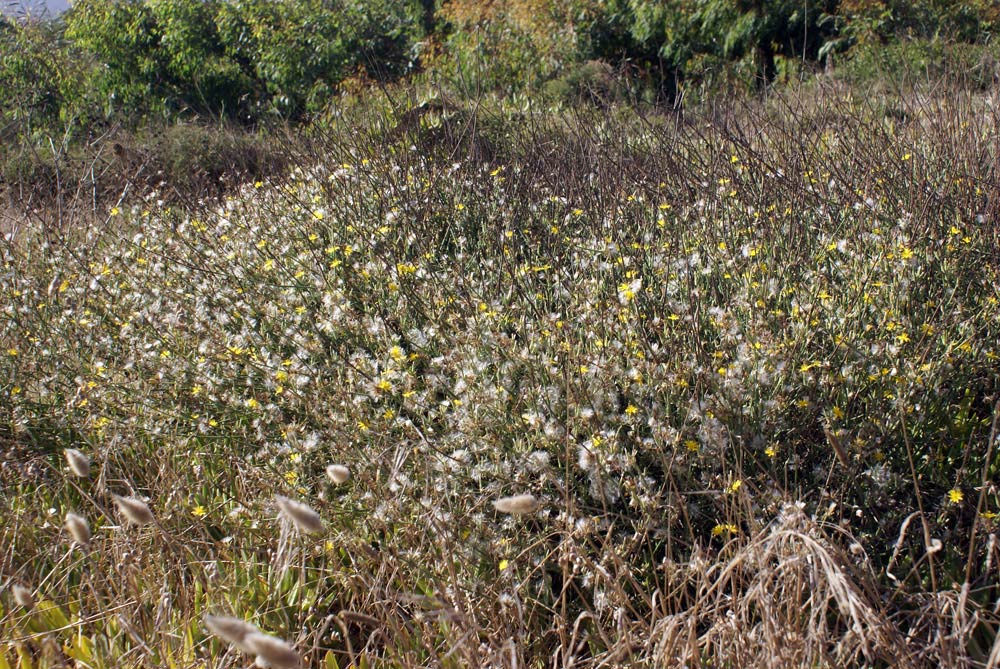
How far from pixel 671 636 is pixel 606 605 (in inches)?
8.2

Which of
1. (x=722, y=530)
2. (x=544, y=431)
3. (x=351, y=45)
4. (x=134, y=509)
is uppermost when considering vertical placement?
(x=134, y=509)

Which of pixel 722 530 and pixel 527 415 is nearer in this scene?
pixel 722 530

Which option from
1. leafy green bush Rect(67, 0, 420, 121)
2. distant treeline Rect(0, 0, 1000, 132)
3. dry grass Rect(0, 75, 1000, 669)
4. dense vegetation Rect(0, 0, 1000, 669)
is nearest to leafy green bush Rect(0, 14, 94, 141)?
distant treeline Rect(0, 0, 1000, 132)

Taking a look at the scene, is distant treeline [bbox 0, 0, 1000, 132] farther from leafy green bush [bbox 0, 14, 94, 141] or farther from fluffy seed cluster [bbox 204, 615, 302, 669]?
fluffy seed cluster [bbox 204, 615, 302, 669]

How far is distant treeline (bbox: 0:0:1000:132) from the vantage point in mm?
10055

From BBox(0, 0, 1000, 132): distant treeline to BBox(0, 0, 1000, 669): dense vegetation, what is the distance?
542 centimetres

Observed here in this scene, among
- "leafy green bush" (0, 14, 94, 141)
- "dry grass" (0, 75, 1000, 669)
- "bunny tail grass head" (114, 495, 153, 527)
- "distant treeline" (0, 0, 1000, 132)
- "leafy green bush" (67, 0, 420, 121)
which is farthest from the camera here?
"leafy green bush" (67, 0, 420, 121)

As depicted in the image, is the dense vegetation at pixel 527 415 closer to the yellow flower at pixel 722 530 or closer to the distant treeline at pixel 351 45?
the yellow flower at pixel 722 530

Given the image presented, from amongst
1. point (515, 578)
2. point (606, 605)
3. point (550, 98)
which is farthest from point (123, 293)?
point (550, 98)

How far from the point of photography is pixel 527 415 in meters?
2.47

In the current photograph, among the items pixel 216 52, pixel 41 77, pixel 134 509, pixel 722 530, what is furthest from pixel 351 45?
pixel 134 509

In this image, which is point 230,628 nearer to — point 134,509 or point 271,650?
point 271,650

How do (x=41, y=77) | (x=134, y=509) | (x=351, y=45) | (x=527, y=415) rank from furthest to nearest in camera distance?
(x=351, y=45), (x=41, y=77), (x=527, y=415), (x=134, y=509)

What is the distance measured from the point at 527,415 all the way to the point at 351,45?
10716 mm
